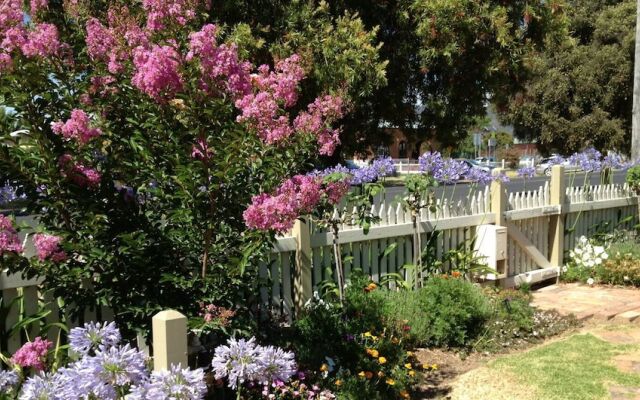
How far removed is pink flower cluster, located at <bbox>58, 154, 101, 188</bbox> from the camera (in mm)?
2996

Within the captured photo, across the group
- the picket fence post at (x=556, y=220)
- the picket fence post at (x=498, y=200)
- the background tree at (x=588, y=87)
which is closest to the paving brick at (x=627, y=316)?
the picket fence post at (x=498, y=200)

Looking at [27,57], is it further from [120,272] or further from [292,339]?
[292,339]

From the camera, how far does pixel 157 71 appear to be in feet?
9.18

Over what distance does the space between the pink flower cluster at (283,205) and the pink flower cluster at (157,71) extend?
0.68 meters

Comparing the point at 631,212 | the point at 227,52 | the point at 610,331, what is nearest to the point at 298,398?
the point at 227,52

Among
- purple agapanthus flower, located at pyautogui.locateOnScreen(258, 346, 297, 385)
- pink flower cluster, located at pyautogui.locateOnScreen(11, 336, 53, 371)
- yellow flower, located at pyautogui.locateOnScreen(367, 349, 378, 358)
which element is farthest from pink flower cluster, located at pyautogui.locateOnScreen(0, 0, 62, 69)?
yellow flower, located at pyautogui.locateOnScreen(367, 349, 378, 358)

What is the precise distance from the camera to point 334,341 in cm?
418

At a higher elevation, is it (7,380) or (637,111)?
(637,111)

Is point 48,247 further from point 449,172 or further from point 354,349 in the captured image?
point 449,172

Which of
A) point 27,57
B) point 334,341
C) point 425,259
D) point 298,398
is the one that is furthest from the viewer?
point 425,259

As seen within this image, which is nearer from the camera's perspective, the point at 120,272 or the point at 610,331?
the point at 120,272

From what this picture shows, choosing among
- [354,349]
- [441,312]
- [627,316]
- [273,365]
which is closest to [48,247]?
[273,365]

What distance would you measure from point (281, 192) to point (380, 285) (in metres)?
3.06

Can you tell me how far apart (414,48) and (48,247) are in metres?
7.92
